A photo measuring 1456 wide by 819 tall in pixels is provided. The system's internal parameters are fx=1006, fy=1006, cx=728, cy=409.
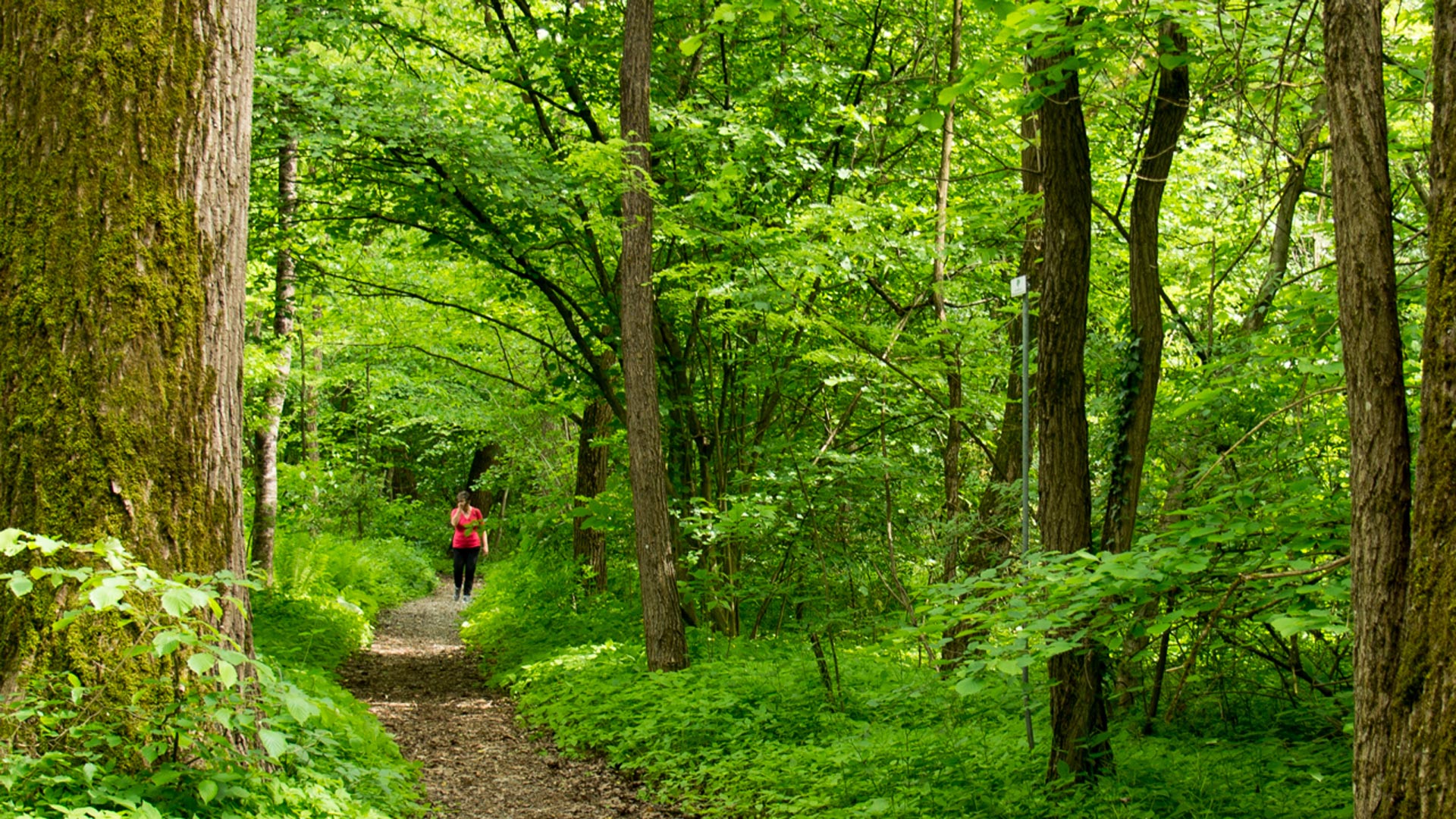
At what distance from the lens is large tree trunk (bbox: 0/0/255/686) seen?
3514 millimetres

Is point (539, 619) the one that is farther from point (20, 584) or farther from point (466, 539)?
point (20, 584)

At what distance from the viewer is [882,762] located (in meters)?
5.29

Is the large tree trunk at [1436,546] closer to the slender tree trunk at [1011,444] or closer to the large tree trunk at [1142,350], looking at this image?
the large tree trunk at [1142,350]

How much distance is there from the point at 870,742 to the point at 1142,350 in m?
2.65

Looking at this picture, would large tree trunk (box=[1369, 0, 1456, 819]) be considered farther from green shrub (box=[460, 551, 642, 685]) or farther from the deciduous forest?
green shrub (box=[460, 551, 642, 685])

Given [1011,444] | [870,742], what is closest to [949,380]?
[1011,444]

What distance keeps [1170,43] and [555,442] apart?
14.6m

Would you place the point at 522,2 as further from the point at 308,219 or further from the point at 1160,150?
the point at 1160,150

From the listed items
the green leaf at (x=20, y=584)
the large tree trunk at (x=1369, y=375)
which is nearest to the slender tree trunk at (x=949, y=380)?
the large tree trunk at (x=1369, y=375)

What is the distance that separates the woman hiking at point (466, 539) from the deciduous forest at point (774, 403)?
97 millimetres

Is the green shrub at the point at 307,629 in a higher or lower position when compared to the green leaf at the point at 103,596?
lower

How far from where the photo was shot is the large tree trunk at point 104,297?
351 cm

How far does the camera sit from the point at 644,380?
8.75 m

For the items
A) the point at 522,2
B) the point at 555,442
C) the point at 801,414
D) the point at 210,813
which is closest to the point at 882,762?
the point at 210,813
